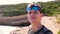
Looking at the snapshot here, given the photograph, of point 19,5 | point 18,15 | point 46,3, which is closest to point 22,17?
point 18,15

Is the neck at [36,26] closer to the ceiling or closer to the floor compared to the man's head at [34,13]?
closer to the floor

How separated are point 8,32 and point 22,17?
26 centimetres

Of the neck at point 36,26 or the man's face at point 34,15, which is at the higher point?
the man's face at point 34,15

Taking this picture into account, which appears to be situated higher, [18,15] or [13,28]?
[18,15]

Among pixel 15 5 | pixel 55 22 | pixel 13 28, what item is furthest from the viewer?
pixel 15 5

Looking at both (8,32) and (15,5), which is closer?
(8,32)

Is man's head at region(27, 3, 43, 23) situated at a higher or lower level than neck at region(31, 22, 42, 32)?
higher

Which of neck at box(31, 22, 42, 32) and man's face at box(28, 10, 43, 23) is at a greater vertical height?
man's face at box(28, 10, 43, 23)

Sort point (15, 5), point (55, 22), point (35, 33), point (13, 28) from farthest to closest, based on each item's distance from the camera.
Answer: point (15, 5), point (13, 28), point (55, 22), point (35, 33)

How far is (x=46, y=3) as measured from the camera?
6.63 ft

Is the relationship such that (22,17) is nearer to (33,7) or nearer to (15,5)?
(15,5)

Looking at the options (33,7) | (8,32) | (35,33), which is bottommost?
(8,32)

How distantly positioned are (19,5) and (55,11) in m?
0.48

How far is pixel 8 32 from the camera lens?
6.19ft
